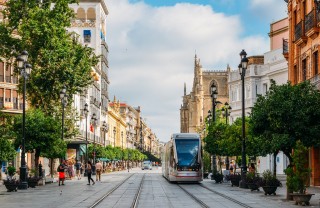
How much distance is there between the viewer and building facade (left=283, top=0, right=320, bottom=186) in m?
39.5

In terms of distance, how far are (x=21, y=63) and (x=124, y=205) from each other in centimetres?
1602

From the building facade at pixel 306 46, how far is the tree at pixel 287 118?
5412 mm

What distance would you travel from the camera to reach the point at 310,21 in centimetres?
4025

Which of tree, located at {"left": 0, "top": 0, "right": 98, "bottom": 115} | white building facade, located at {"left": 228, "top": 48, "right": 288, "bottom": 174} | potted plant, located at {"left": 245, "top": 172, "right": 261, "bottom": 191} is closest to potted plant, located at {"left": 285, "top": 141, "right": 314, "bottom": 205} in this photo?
potted plant, located at {"left": 245, "top": 172, "right": 261, "bottom": 191}

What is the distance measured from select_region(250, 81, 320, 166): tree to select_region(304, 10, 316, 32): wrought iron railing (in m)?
6.60

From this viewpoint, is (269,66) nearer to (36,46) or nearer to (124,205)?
(36,46)

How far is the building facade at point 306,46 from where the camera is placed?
39.5 m

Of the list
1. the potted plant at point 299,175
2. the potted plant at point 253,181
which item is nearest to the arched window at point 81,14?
the potted plant at point 253,181

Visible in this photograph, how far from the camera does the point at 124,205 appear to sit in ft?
85.3

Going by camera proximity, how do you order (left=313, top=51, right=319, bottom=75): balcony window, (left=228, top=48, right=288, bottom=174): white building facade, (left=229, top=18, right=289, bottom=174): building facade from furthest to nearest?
(left=229, top=18, right=289, bottom=174): building facade
(left=228, top=48, right=288, bottom=174): white building facade
(left=313, top=51, right=319, bottom=75): balcony window

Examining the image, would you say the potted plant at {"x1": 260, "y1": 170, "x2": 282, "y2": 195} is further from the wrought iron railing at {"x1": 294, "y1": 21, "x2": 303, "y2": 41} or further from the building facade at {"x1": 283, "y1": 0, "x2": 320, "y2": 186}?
the wrought iron railing at {"x1": 294, "y1": 21, "x2": 303, "y2": 41}

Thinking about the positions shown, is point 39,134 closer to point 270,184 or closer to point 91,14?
point 270,184

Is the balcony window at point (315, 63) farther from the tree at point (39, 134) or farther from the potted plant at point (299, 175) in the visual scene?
the tree at point (39, 134)

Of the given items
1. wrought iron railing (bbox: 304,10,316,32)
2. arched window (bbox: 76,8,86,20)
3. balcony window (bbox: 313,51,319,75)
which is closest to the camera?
wrought iron railing (bbox: 304,10,316,32)
